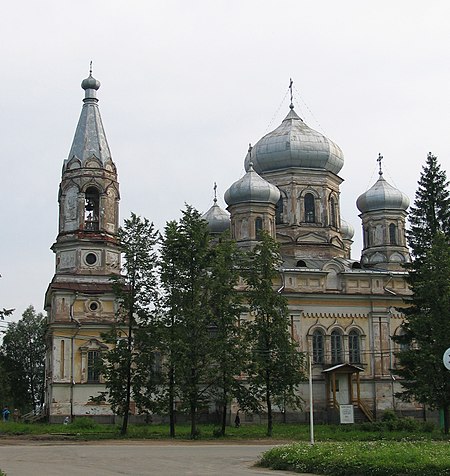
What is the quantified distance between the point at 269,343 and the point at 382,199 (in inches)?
773

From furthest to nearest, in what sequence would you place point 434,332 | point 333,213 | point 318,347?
point 333,213, point 318,347, point 434,332

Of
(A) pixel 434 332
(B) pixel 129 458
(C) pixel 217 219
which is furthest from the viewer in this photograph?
(C) pixel 217 219

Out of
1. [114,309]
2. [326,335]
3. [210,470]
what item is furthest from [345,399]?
[210,470]

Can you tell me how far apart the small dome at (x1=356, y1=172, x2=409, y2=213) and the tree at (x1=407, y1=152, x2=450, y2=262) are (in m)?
Result: 11.3

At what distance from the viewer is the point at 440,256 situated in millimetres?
36531

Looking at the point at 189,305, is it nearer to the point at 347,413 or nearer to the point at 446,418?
the point at 347,413

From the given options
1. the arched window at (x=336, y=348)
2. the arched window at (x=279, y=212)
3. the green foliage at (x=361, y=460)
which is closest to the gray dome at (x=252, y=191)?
the arched window at (x=279, y=212)

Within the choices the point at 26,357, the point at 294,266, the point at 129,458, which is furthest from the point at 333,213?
the point at 129,458

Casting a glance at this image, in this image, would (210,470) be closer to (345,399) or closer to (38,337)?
(345,399)

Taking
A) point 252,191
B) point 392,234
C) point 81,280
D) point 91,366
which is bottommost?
point 91,366

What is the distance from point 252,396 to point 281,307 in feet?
14.0

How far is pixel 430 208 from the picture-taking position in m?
42.8

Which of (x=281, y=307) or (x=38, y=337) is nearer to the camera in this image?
(x=281, y=307)

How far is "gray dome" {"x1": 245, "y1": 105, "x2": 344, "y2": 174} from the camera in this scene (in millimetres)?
53188
